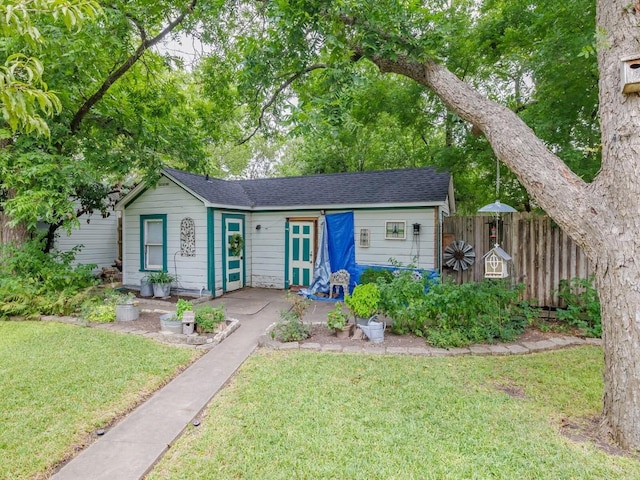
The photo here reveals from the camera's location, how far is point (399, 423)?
3.03 meters

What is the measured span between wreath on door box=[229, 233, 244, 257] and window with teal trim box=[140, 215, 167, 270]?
5.66ft

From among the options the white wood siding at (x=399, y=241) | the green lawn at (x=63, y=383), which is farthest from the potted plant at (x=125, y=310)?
the white wood siding at (x=399, y=241)

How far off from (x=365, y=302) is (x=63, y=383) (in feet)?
12.9

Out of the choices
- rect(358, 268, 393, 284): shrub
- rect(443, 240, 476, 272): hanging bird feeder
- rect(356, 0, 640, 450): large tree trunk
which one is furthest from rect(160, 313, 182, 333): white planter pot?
rect(443, 240, 476, 272): hanging bird feeder

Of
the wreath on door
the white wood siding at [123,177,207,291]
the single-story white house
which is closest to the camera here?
the single-story white house

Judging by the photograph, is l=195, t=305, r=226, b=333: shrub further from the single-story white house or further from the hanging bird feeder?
the hanging bird feeder

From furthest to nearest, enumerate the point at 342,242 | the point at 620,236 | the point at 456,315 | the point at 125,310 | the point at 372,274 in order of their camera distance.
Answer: the point at 342,242
the point at 372,274
the point at 125,310
the point at 456,315
the point at 620,236

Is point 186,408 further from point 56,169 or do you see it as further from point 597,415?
point 56,169

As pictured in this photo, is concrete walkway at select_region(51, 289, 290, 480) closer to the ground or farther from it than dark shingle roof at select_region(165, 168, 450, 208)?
closer to the ground

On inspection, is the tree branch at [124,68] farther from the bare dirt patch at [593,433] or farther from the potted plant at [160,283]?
the bare dirt patch at [593,433]

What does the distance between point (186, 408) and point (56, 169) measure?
18.4 feet

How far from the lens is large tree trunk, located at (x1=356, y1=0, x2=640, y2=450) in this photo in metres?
2.70

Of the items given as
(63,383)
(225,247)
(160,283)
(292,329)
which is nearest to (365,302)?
(292,329)

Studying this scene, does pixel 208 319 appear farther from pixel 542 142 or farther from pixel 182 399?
pixel 542 142
